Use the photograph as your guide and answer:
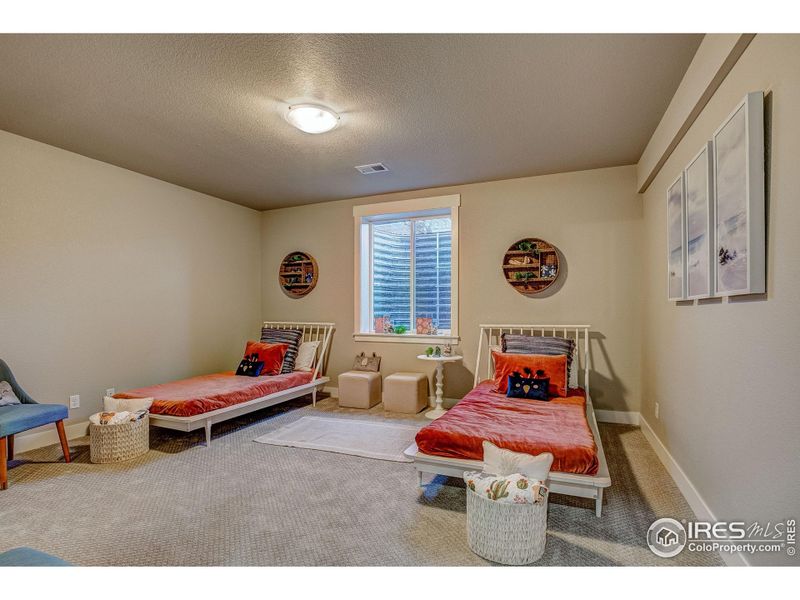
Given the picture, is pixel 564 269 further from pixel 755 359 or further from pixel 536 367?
pixel 755 359

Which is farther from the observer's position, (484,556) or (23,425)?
(23,425)

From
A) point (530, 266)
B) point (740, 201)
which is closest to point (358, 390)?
point (530, 266)

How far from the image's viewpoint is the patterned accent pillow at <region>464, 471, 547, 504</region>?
1961 millimetres

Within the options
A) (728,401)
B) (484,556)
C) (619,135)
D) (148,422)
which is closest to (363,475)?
(484,556)

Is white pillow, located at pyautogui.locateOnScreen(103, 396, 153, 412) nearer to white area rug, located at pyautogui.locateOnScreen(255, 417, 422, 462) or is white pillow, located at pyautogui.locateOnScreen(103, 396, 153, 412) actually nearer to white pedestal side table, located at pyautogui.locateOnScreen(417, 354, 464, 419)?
white area rug, located at pyautogui.locateOnScreen(255, 417, 422, 462)

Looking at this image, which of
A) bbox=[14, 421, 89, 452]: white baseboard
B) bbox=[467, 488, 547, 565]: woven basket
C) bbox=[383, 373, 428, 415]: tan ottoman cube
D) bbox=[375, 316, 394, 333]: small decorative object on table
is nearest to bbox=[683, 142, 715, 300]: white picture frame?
bbox=[467, 488, 547, 565]: woven basket

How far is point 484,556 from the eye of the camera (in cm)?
199

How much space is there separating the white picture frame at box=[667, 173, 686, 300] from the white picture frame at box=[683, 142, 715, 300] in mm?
78

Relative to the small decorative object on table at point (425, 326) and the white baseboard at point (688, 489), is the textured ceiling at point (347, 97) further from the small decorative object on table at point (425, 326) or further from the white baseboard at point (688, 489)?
the white baseboard at point (688, 489)

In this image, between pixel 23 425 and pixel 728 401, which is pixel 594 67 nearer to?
pixel 728 401

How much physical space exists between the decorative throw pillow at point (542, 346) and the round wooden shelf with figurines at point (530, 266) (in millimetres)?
675

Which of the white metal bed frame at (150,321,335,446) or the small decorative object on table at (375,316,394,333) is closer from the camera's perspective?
the white metal bed frame at (150,321,335,446)

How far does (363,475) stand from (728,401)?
2240mm

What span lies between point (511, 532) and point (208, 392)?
3027 mm
